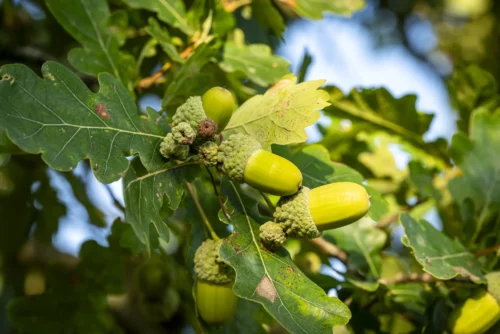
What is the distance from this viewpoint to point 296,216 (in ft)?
3.37

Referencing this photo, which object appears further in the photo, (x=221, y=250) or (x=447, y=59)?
(x=447, y=59)

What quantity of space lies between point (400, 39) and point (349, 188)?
309 cm

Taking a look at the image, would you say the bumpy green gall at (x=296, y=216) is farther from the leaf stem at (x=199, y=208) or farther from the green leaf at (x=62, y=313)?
the green leaf at (x=62, y=313)

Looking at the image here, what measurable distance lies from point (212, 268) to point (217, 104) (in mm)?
304

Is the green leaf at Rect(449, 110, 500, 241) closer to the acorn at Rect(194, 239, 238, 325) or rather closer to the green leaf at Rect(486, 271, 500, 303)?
the green leaf at Rect(486, 271, 500, 303)

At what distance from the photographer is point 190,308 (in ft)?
5.65

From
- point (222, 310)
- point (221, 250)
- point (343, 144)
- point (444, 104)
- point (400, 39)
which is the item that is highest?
point (221, 250)

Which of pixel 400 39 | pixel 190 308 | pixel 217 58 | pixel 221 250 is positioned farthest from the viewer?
pixel 400 39

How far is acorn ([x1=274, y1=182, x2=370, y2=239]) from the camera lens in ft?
3.33

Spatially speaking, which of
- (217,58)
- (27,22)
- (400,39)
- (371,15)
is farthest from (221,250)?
(400,39)

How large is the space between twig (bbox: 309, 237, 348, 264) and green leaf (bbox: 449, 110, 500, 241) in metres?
0.34

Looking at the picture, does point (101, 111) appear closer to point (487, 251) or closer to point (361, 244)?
point (361, 244)

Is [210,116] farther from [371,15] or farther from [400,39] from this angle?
[400,39]

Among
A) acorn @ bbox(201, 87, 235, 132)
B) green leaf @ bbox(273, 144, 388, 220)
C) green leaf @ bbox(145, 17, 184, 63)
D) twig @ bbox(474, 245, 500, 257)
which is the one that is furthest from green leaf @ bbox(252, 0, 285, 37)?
twig @ bbox(474, 245, 500, 257)
